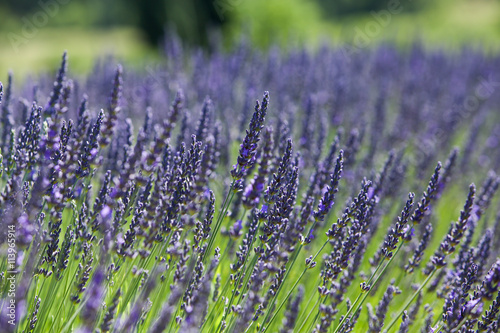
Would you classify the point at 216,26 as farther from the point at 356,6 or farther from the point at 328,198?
the point at 356,6

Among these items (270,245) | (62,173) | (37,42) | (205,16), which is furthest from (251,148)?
(37,42)

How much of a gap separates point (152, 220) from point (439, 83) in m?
5.38

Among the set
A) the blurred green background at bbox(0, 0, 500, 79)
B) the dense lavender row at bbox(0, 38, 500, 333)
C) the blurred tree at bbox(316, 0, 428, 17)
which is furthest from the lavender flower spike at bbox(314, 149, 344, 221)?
the blurred tree at bbox(316, 0, 428, 17)

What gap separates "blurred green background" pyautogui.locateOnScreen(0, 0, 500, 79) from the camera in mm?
9553

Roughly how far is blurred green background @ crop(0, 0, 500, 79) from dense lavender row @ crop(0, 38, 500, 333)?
9.63 ft

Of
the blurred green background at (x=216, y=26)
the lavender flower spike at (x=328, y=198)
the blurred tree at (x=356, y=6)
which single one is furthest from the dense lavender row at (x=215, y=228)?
the blurred tree at (x=356, y=6)

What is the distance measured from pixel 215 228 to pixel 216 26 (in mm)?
10258

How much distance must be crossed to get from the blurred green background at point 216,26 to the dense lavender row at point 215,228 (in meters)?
2.94

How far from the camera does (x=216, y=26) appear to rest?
37.7 feet

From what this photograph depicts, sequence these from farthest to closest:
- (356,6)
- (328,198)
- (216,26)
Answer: (356,6)
(216,26)
(328,198)

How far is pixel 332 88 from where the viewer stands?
508 cm

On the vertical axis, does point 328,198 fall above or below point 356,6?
below

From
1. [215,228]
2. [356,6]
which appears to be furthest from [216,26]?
[356,6]

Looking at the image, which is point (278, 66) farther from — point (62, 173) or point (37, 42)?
point (37, 42)
